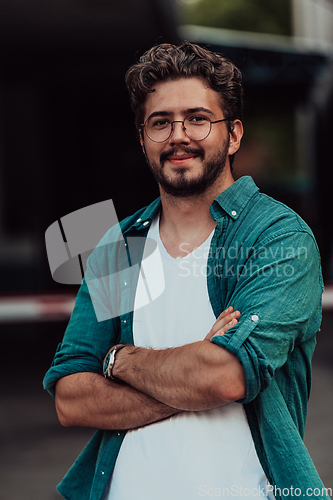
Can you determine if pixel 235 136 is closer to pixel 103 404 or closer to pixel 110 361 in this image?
pixel 110 361

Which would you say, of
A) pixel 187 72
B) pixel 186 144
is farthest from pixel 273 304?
pixel 187 72

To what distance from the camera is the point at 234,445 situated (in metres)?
1.82

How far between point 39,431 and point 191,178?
12.8ft

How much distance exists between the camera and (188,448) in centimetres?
183

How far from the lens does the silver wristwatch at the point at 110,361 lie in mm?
2008

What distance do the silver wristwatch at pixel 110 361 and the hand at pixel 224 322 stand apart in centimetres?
39

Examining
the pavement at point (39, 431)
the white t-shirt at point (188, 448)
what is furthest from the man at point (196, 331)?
the pavement at point (39, 431)

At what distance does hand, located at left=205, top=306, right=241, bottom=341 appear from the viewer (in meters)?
1.80

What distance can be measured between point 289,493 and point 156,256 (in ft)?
3.31

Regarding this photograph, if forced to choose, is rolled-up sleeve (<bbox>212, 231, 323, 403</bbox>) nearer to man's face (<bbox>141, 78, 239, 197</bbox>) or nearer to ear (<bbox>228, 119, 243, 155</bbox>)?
man's face (<bbox>141, 78, 239, 197</bbox>)

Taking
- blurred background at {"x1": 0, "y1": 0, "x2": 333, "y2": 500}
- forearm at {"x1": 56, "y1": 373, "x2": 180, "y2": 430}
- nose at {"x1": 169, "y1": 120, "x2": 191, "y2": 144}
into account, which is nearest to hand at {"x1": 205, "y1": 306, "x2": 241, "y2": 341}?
forearm at {"x1": 56, "y1": 373, "x2": 180, "y2": 430}

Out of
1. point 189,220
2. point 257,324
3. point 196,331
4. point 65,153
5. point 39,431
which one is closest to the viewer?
point 257,324

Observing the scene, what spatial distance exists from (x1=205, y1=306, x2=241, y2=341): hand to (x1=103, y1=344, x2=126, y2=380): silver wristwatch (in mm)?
388

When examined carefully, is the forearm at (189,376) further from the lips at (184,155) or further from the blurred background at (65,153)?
the blurred background at (65,153)
